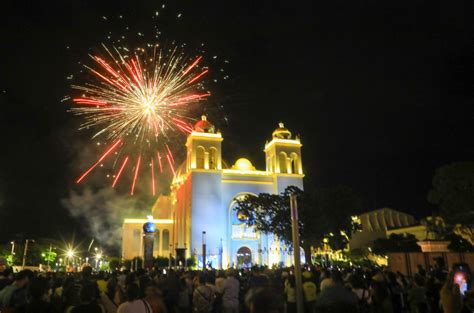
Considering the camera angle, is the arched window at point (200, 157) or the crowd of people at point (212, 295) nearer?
the crowd of people at point (212, 295)

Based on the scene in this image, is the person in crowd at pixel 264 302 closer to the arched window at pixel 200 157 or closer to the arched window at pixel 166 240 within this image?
the arched window at pixel 200 157

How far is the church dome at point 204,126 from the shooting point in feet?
167

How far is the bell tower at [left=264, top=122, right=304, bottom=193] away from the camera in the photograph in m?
49.5

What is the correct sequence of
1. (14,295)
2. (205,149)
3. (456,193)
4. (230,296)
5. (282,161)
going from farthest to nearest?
1. (282,161)
2. (205,149)
3. (456,193)
4. (230,296)
5. (14,295)

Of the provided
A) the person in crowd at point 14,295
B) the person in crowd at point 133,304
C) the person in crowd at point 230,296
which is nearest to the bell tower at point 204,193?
the person in crowd at point 230,296

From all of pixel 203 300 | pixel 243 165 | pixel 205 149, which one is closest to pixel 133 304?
pixel 203 300

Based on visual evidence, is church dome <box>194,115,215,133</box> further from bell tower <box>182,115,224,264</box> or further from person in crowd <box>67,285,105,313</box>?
person in crowd <box>67,285,105,313</box>

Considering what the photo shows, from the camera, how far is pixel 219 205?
152 feet

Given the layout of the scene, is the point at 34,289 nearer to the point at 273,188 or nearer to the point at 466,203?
the point at 466,203

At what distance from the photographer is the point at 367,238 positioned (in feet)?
182

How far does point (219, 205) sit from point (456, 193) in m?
24.8

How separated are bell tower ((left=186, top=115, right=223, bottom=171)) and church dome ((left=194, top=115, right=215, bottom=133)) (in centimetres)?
45

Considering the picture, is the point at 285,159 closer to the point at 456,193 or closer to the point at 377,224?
the point at 377,224

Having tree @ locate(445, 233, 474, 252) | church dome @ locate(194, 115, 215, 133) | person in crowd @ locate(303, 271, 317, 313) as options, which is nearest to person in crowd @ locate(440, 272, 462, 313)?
person in crowd @ locate(303, 271, 317, 313)
